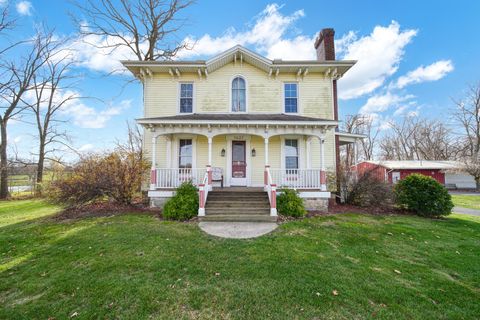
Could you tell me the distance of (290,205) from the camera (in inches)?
307

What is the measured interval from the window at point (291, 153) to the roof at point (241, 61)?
3.75 meters

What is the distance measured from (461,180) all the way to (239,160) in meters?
31.9

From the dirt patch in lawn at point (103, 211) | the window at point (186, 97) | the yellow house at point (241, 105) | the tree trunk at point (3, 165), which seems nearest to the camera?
the dirt patch in lawn at point (103, 211)

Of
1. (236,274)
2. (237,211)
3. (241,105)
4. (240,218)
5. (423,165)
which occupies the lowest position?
(236,274)

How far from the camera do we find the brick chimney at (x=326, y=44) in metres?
11.3

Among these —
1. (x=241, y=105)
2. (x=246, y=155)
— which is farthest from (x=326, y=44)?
(x=246, y=155)

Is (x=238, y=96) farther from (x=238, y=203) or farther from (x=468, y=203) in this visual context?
(x=468, y=203)

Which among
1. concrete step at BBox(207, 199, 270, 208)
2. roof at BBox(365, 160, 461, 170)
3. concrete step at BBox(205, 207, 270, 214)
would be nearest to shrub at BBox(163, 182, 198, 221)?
concrete step at BBox(205, 207, 270, 214)

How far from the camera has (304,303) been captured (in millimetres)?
3021

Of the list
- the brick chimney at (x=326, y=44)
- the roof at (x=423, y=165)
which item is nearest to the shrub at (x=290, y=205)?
the brick chimney at (x=326, y=44)

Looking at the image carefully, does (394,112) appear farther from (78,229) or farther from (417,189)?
(78,229)

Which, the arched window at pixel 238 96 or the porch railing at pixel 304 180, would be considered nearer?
the porch railing at pixel 304 180

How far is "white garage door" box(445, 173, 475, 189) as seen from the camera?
2566cm

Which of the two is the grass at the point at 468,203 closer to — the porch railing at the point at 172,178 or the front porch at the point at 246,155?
the front porch at the point at 246,155
